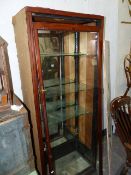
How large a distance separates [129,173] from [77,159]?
0.62m

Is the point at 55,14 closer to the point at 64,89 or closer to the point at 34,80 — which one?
the point at 34,80

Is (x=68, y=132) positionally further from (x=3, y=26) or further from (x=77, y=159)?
(x=3, y=26)

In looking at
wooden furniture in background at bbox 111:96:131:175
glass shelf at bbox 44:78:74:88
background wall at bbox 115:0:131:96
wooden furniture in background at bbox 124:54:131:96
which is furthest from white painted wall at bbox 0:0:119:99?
wooden furniture in background at bbox 111:96:131:175

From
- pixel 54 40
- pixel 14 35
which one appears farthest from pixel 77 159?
pixel 14 35

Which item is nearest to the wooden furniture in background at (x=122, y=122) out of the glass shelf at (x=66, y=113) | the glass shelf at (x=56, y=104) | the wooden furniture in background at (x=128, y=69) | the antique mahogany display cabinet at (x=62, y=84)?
the antique mahogany display cabinet at (x=62, y=84)

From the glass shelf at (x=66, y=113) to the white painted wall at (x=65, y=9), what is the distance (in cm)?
42

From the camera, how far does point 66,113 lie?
1.71 meters

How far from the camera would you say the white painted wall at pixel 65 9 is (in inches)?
55.4

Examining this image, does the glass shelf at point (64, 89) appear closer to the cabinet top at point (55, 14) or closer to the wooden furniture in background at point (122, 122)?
the wooden furniture in background at point (122, 122)

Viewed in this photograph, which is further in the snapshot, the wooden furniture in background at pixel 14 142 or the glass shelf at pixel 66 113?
the glass shelf at pixel 66 113

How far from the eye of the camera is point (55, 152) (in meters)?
1.81

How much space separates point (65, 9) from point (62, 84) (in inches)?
32.0

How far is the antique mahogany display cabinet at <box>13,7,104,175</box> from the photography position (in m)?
1.13

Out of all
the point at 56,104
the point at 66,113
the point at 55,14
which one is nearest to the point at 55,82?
the point at 56,104
